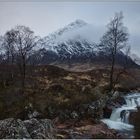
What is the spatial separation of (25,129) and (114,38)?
1.46 meters

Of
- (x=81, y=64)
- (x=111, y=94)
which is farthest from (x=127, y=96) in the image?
(x=81, y=64)

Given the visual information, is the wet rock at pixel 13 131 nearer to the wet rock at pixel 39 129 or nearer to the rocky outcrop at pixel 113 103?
the wet rock at pixel 39 129

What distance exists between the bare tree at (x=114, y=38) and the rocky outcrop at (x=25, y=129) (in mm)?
875

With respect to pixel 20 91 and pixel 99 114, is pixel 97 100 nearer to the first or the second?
pixel 99 114

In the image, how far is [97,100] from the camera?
4281 millimetres

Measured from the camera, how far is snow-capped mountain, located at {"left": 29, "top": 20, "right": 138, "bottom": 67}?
4.32 metres

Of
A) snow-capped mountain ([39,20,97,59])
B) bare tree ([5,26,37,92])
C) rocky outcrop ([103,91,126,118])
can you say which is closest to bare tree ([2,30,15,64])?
bare tree ([5,26,37,92])

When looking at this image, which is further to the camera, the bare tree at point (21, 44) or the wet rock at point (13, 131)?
the bare tree at point (21, 44)

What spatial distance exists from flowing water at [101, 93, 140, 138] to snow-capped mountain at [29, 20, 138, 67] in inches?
17.7

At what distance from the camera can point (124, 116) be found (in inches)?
165

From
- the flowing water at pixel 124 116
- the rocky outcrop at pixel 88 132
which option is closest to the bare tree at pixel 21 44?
the rocky outcrop at pixel 88 132

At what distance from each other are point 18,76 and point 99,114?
1019 mm

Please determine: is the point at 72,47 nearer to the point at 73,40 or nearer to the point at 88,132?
the point at 73,40

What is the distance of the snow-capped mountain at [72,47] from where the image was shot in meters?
4.32
